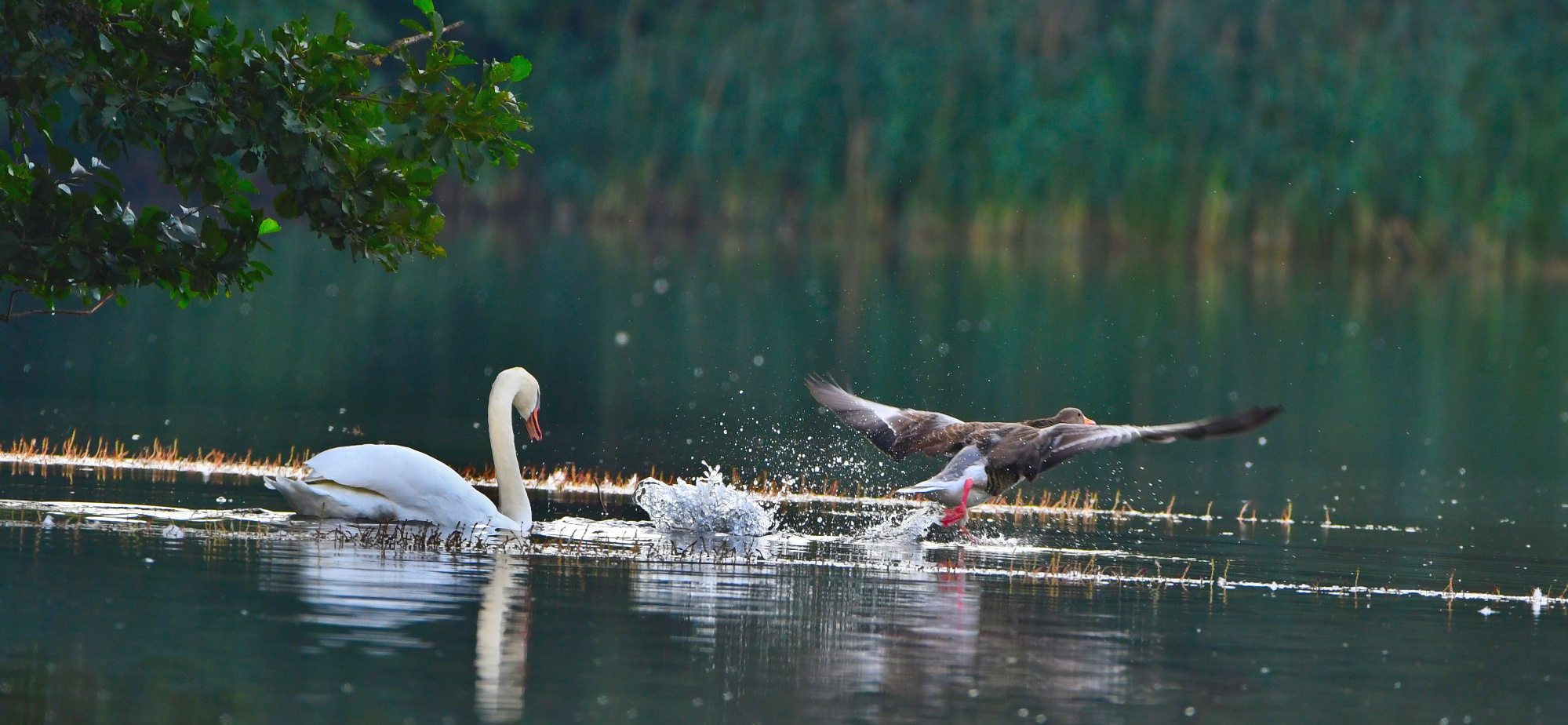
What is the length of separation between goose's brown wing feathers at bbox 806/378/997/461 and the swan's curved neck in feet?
8.37

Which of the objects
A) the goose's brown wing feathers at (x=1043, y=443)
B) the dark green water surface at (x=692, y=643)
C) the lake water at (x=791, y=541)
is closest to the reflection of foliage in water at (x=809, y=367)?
the lake water at (x=791, y=541)

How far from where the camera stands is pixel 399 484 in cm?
1245

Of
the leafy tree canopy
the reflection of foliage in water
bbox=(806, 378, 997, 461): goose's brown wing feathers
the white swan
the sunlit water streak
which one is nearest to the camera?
the leafy tree canopy

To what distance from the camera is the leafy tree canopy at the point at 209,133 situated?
9.98 meters

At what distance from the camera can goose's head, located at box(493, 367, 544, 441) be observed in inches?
541

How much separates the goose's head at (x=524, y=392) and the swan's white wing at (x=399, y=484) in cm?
121

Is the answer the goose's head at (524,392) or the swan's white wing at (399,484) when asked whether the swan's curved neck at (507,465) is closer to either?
the goose's head at (524,392)

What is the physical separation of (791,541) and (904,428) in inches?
77.6

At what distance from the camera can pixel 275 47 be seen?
10234mm

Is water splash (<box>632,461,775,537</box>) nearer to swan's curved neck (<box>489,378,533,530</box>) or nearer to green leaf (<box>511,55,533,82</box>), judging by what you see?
swan's curved neck (<box>489,378,533,530</box>)

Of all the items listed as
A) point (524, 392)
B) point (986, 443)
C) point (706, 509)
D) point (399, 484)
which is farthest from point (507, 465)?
point (986, 443)

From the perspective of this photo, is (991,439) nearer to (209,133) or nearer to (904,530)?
(904,530)

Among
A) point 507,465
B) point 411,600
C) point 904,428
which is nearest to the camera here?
point 411,600

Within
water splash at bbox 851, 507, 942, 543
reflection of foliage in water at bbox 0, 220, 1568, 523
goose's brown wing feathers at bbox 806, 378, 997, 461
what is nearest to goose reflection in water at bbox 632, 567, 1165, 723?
water splash at bbox 851, 507, 942, 543
